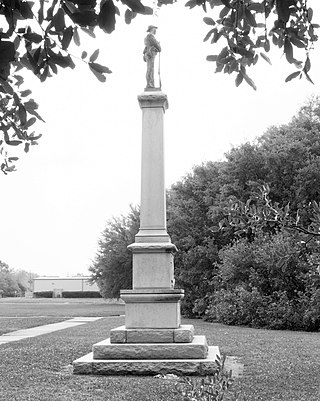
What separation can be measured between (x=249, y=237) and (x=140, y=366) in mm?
14382

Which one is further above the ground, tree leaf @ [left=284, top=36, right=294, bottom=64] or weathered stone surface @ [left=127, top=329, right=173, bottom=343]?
tree leaf @ [left=284, top=36, right=294, bottom=64]

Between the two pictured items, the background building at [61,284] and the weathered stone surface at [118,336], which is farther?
the background building at [61,284]

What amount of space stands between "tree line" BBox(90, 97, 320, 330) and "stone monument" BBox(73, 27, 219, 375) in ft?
22.2

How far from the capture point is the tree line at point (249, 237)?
1873 cm

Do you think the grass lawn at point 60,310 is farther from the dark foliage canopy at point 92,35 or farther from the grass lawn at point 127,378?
the dark foliage canopy at point 92,35

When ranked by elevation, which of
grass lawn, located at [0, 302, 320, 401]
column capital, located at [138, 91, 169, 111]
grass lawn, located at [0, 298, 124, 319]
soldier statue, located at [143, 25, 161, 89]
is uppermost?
soldier statue, located at [143, 25, 161, 89]

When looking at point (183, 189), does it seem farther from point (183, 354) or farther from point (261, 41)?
point (261, 41)

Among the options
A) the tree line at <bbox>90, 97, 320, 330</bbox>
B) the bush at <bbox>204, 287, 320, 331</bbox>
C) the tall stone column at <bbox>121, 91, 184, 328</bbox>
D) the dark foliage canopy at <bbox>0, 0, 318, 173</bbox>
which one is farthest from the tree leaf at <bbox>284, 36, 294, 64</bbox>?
the bush at <bbox>204, 287, 320, 331</bbox>

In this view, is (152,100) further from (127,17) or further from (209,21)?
(127,17)

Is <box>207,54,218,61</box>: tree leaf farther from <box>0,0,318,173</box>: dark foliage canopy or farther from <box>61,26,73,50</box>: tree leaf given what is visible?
<box>61,26,73,50</box>: tree leaf

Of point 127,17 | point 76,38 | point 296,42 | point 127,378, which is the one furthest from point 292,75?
point 127,378

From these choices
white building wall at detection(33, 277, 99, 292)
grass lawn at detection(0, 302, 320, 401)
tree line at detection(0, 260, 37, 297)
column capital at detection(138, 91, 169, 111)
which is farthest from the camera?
tree line at detection(0, 260, 37, 297)

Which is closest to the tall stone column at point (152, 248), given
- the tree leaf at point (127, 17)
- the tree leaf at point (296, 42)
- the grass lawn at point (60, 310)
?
the tree leaf at point (296, 42)

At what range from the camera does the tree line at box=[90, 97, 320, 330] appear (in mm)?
18734
